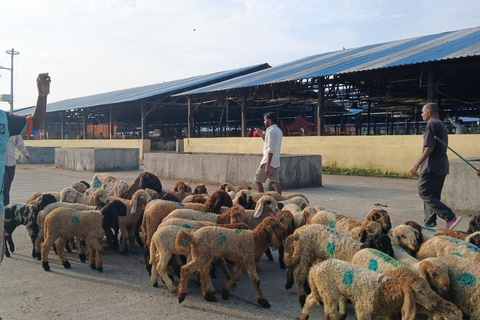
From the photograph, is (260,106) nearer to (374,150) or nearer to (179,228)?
(374,150)

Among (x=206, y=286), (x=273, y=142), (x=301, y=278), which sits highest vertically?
(x=273, y=142)

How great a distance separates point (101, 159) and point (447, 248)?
18.3 metres

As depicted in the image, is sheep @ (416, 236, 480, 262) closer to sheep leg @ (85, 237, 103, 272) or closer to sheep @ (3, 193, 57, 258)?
sheep leg @ (85, 237, 103, 272)

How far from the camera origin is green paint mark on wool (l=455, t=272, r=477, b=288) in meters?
3.49

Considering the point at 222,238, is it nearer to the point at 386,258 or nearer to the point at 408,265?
the point at 386,258

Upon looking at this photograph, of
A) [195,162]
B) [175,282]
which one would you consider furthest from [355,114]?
[175,282]

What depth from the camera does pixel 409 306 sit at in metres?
3.19

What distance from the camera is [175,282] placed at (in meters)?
5.04

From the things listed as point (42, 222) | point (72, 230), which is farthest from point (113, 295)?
point (42, 222)

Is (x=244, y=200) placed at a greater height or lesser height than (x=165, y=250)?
greater

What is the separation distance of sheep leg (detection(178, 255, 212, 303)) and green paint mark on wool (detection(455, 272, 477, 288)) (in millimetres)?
2323

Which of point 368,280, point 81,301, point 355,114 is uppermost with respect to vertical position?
point 355,114

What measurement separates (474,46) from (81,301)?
16.9m

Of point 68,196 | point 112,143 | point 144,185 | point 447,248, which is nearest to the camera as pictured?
point 447,248
